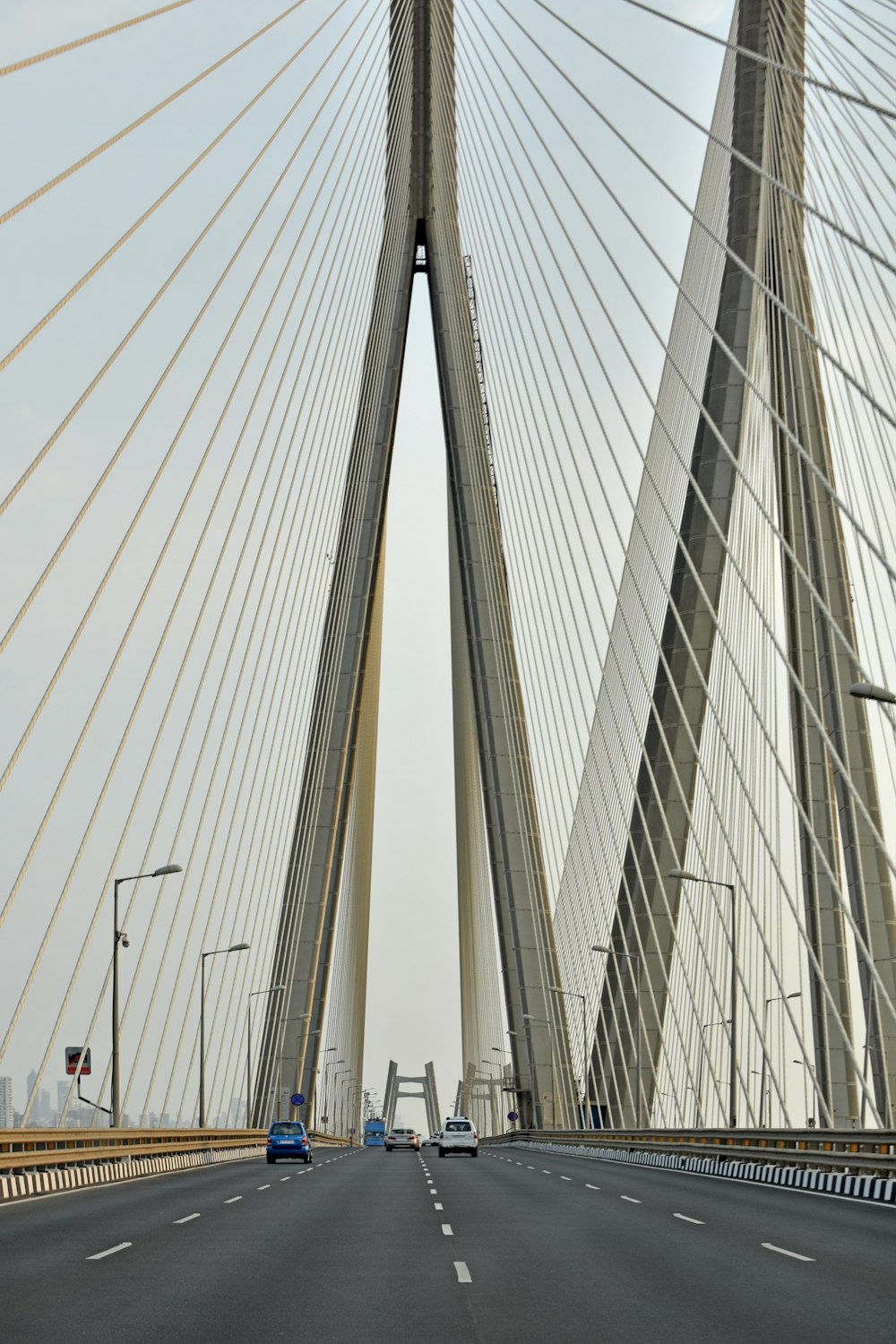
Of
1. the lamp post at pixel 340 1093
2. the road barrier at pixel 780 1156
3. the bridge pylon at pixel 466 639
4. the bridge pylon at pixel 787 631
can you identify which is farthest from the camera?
the lamp post at pixel 340 1093

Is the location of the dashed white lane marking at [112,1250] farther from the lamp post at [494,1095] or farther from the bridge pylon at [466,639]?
the lamp post at [494,1095]

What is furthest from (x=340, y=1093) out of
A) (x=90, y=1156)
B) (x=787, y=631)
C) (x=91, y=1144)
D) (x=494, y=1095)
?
(x=787, y=631)

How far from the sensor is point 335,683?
4969 centimetres

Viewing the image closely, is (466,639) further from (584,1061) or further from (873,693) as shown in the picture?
(873,693)

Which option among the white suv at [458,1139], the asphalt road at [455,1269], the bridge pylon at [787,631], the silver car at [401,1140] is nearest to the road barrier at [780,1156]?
the bridge pylon at [787,631]

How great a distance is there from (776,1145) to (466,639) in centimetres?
2243

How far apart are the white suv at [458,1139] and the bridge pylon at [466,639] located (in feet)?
21.3

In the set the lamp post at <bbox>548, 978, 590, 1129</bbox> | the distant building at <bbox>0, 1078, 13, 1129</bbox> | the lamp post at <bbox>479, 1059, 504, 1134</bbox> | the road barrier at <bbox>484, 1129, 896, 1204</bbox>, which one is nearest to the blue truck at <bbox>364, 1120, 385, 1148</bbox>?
the lamp post at <bbox>479, 1059, 504, 1134</bbox>

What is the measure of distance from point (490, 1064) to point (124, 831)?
87.8 meters

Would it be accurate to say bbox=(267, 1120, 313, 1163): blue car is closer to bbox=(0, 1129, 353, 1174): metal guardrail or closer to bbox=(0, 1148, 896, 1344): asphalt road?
bbox=(0, 1129, 353, 1174): metal guardrail

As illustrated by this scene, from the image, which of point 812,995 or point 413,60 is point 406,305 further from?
point 812,995

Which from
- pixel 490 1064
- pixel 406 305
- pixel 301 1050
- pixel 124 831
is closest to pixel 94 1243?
pixel 124 831

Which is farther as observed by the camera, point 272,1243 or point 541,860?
point 541,860

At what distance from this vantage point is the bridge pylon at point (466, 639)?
157 feet
